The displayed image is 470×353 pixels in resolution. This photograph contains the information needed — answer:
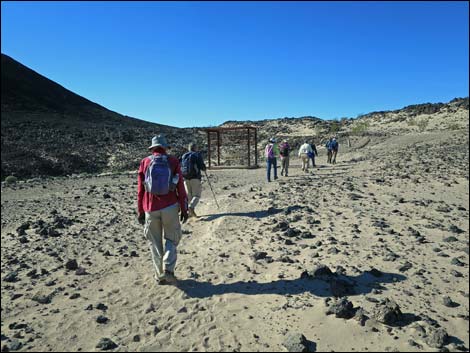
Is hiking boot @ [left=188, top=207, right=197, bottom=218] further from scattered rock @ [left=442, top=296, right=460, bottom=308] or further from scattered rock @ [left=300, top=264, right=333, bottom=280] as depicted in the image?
scattered rock @ [left=442, top=296, right=460, bottom=308]

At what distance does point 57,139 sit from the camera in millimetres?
35531

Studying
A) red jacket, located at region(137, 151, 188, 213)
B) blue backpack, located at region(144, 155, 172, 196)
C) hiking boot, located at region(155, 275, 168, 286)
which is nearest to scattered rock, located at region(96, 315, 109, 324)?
hiking boot, located at region(155, 275, 168, 286)

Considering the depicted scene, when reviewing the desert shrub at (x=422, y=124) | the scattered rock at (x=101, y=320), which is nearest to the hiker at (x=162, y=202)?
the scattered rock at (x=101, y=320)

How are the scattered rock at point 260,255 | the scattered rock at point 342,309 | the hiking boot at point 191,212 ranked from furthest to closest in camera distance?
the hiking boot at point 191,212
the scattered rock at point 260,255
the scattered rock at point 342,309

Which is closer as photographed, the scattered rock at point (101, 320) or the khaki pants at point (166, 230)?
the scattered rock at point (101, 320)

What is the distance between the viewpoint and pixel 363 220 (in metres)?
7.47

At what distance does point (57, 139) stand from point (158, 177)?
33701 mm

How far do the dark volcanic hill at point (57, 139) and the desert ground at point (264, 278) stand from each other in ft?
62.2

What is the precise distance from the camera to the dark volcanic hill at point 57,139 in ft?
91.7

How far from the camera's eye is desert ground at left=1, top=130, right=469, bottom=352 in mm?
4121

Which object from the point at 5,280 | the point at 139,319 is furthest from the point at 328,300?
the point at 5,280

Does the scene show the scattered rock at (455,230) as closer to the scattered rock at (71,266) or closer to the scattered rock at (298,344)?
the scattered rock at (298,344)

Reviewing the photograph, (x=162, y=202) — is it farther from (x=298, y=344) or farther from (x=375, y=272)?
(x=375, y=272)

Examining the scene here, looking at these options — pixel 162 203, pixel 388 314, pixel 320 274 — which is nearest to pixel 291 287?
pixel 320 274
